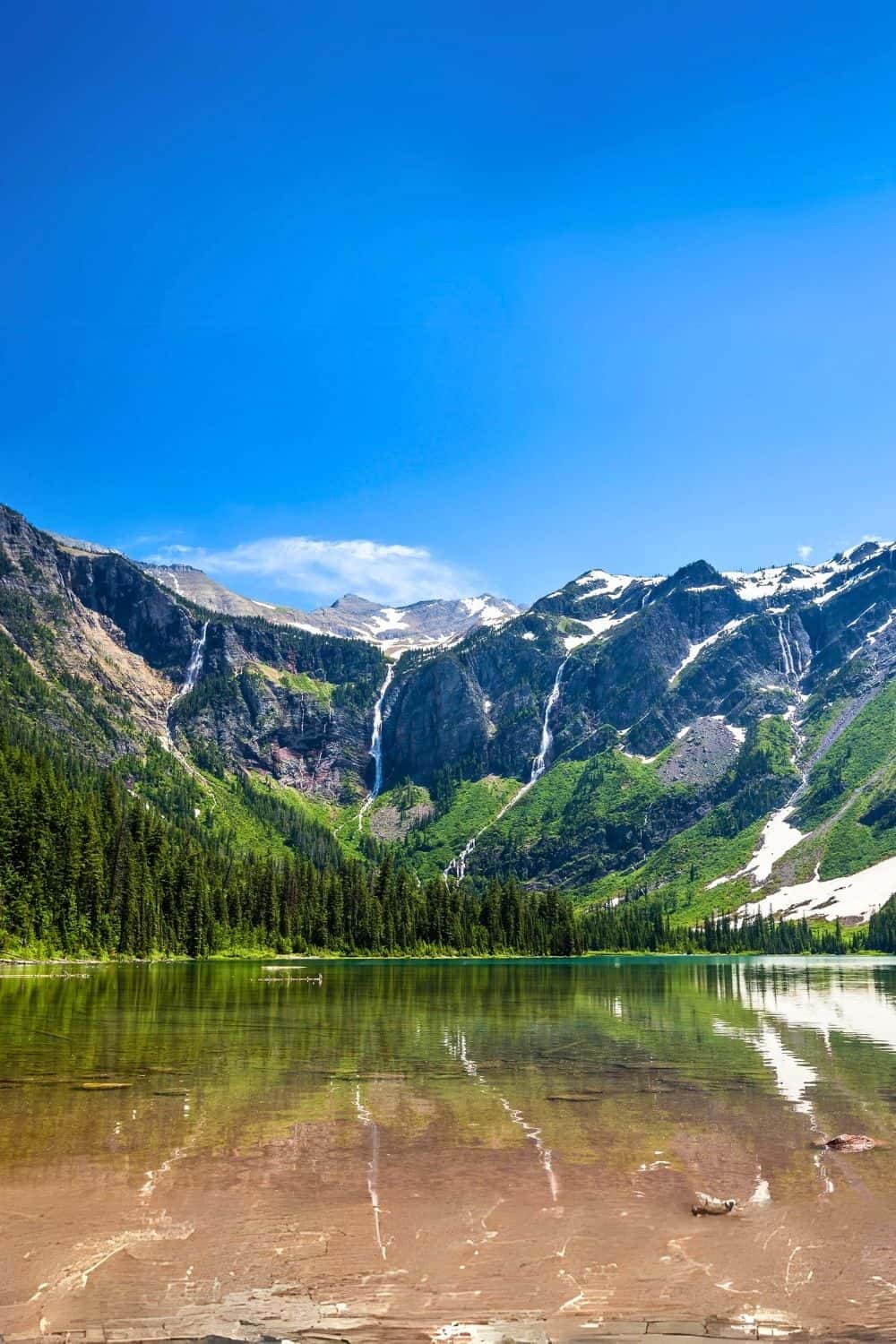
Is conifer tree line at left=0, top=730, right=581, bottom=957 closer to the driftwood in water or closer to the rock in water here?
the driftwood in water

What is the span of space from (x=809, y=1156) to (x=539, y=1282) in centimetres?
1270

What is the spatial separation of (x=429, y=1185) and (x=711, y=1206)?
6.38 meters

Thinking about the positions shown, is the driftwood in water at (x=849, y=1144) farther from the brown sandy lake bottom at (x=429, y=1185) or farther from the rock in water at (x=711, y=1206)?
the rock in water at (x=711, y=1206)

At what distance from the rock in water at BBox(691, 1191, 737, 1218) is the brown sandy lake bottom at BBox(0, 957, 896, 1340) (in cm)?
32

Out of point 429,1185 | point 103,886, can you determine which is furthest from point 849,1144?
point 103,886

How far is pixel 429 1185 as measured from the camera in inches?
886

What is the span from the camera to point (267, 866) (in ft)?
654

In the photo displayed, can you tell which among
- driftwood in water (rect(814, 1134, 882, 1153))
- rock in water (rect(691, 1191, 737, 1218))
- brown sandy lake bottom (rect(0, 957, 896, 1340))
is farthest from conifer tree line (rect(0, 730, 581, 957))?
rock in water (rect(691, 1191, 737, 1218))

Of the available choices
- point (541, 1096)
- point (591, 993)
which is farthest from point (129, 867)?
point (541, 1096)

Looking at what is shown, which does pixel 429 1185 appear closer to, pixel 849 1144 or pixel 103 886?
pixel 849 1144

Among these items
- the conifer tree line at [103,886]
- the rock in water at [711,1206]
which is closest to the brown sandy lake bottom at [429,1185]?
the rock in water at [711,1206]

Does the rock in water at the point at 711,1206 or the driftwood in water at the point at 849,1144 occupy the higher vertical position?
the rock in water at the point at 711,1206

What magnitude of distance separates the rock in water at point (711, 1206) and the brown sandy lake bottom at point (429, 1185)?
32 cm

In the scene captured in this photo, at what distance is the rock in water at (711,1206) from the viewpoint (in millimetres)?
20516
